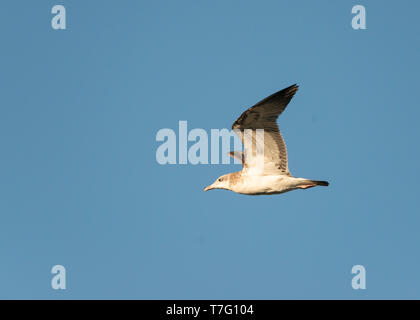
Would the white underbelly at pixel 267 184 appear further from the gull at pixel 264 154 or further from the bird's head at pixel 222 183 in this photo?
the bird's head at pixel 222 183

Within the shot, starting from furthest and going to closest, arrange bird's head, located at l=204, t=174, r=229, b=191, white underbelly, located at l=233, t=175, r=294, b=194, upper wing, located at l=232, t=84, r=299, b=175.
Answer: bird's head, located at l=204, t=174, r=229, b=191
white underbelly, located at l=233, t=175, r=294, b=194
upper wing, located at l=232, t=84, r=299, b=175

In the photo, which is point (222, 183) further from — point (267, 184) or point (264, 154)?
point (264, 154)

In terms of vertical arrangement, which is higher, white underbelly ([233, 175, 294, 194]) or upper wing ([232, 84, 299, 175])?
upper wing ([232, 84, 299, 175])

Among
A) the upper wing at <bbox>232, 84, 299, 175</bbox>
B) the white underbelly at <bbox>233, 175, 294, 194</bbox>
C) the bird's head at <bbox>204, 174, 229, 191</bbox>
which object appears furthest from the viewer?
the bird's head at <bbox>204, 174, 229, 191</bbox>

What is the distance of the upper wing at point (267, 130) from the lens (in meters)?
15.3

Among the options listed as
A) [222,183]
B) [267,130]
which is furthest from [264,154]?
[222,183]

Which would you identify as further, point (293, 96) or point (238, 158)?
point (238, 158)

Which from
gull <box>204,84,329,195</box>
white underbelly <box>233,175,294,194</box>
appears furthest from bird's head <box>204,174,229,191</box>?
white underbelly <box>233,175,294,194</box>

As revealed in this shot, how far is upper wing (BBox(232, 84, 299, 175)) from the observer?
15297mm

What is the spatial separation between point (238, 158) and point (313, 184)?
2.13 meters

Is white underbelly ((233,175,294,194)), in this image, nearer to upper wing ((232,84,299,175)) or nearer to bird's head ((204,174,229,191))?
upper wing ((232,84,299,175))
